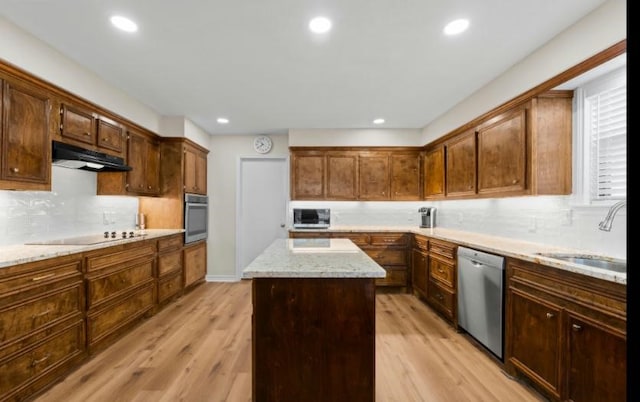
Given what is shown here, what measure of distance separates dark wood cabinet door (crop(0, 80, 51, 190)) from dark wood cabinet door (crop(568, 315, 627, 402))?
3748 millimetres

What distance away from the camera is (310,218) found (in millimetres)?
4590

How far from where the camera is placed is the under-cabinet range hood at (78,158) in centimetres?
246

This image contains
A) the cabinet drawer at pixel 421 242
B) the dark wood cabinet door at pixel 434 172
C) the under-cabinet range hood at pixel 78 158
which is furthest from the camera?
the dark wood cabinet door at pixel 434 172

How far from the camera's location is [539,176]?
243 centimetres

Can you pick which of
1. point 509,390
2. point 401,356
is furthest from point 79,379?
point 509,390

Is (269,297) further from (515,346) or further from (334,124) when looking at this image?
(334,124)

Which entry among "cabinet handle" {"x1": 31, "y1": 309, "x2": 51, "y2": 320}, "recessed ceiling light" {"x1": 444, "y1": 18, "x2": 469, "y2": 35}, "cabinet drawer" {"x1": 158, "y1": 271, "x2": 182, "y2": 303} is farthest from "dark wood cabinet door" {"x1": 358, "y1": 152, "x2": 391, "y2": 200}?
"cabinet handle" {"x1": 31, "y1": 309, "x2": 51, "y2": 320}

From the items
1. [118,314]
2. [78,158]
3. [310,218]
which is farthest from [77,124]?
[310,218]

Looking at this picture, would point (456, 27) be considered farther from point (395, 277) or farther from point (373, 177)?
point (395, 277)

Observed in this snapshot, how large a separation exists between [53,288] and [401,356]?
2.71 meters

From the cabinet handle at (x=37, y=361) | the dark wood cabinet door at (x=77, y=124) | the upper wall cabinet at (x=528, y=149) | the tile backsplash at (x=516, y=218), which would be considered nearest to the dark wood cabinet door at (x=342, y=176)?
the tile backsplash at (x=516, y=218)

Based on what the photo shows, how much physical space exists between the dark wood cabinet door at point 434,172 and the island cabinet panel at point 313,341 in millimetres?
3039

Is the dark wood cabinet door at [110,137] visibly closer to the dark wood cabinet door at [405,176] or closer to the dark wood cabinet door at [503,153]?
the dark wood cabinet door at [405,176]

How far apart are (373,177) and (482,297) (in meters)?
2.54
